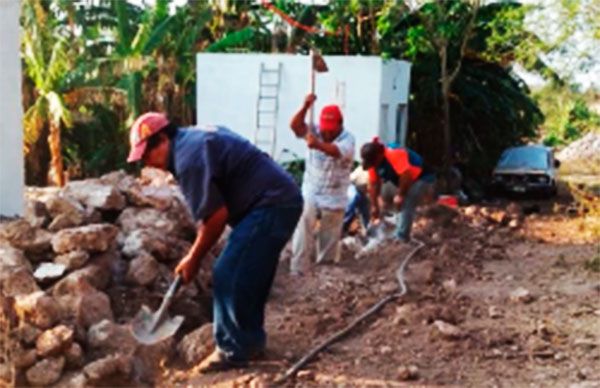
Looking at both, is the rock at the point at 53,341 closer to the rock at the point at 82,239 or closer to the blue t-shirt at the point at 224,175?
the blue t-shirt at the point at 224,175

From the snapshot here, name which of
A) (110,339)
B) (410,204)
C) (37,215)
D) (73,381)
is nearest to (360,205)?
(410,204)

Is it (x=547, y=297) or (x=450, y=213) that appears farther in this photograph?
(x=450, y=213)

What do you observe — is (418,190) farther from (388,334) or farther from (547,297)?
(388,334)

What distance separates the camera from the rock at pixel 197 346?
5588 mm

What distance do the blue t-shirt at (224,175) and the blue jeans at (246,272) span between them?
9 cm

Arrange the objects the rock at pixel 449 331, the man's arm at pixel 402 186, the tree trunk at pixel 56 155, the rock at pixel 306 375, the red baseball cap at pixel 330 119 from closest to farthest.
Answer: the rock at pixel 306 375 → the rock at pixel 449 331 → the red baseball cap at pixel 330 119 → the man's arm at pixel 402 186 → the tree trunk at pixel 56 155

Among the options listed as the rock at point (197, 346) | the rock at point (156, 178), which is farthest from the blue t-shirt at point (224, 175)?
the rock at point (156, 178)

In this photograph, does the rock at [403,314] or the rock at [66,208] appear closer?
the rock at [403,314]

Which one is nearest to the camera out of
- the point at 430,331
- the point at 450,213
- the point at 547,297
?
the point at 430,331

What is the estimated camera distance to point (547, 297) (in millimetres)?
7781

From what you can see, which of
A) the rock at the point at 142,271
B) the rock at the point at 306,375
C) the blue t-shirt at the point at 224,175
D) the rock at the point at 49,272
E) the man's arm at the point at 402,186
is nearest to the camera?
the blue t-shirt at the point at 224,175

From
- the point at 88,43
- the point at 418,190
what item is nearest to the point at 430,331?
the point at 418,190

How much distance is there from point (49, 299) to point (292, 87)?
11646mm

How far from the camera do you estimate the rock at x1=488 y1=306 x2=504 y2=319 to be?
22.5 ft
